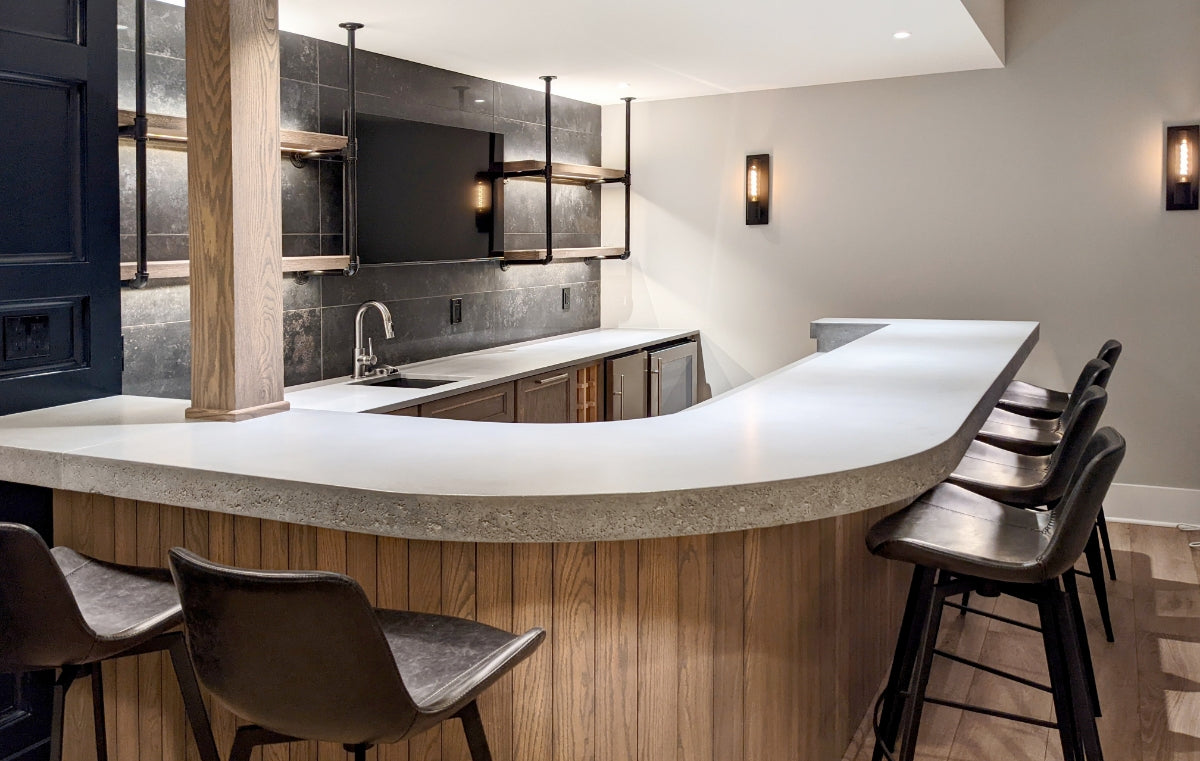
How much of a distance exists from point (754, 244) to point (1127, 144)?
6.85 feet

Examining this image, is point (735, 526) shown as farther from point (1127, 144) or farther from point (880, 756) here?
point (1127, 144)

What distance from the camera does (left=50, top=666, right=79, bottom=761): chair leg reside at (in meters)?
2.05

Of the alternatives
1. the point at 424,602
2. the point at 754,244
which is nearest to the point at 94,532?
the point at 424,602

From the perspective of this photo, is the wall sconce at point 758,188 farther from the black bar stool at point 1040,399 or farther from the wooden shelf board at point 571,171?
the black bar stool at point 1040,399

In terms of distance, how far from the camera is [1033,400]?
4.39m

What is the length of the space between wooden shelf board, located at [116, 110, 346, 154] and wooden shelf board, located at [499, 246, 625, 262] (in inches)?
62.7

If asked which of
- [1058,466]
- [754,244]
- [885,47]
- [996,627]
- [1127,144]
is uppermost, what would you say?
[885,47]

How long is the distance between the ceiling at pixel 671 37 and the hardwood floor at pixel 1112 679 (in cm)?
243

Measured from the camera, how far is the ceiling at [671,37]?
13.4 feet

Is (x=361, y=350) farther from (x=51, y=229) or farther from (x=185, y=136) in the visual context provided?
(x=51, y=229)

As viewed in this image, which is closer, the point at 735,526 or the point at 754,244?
the point at 735,526

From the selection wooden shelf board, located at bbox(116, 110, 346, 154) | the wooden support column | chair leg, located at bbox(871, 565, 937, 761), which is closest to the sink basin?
wooden shelf board, located at bbox(116, 110, 346, 154)

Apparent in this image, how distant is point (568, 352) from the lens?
566 cm

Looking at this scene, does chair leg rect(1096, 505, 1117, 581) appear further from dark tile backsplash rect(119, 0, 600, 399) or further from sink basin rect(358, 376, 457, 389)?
dark tile backsplash rect(119, 0, 600, 399)
